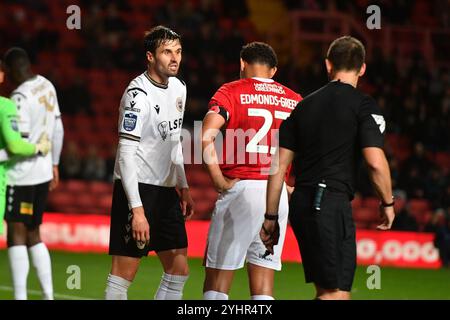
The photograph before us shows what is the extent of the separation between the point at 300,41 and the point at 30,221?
13170 mm

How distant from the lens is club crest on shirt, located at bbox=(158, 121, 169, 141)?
6.32m

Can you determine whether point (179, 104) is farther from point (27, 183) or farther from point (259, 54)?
point (27, 183)

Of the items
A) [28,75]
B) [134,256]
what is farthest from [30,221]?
[134,256]

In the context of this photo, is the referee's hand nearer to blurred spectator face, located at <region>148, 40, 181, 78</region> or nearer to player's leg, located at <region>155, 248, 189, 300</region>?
player's leg, located at <region>155, 248, 189, 300</region>

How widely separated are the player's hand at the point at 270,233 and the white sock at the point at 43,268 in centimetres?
245

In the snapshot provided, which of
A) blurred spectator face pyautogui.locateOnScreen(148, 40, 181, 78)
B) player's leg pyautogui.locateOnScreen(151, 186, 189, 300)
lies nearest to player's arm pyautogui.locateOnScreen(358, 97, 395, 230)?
blurred spectator face pyautogui.locateOnScreen(148, 40, 181, 78)

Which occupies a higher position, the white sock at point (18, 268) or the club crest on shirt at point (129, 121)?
the club crest on shirt at point (129, 121)

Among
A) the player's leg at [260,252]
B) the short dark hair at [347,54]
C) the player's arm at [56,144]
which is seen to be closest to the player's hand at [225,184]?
the player's leg at [260,252]

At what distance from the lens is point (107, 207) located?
1570 cm

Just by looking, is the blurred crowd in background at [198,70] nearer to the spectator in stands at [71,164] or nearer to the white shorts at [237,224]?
the spectator in stands at [71,164]

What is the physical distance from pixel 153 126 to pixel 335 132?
1.38m

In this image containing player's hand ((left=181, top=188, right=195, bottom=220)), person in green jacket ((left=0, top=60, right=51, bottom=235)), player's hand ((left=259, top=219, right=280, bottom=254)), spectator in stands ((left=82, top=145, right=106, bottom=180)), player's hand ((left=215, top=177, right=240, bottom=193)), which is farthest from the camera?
spectator in stands ((left=82, top=145, right=106, bottom=180))

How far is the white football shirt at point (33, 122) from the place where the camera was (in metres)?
7.55
